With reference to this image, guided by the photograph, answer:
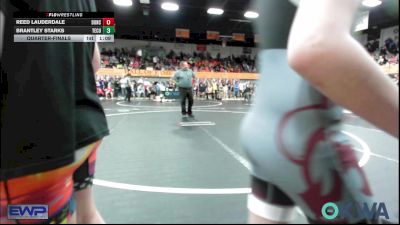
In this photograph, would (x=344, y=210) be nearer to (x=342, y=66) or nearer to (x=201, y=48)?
(x=342, y=66)

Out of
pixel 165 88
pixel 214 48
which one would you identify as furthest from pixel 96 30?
pixel 214 48

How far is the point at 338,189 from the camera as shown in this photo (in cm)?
39

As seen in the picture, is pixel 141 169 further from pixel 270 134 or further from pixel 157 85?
pixel 157 85

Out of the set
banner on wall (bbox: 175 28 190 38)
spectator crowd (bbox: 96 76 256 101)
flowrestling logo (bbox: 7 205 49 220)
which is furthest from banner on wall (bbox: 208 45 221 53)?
flowrestling logo (bbox: 7 205 49 220)

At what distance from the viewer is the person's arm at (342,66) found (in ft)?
0.99

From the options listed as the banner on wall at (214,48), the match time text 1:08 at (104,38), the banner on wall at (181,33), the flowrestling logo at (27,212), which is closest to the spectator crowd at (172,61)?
the banner on wall at (214,48)

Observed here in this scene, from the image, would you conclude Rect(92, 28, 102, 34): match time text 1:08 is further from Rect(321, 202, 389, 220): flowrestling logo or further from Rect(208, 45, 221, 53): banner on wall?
Rect(208, 45, 221, 53): banner on wall

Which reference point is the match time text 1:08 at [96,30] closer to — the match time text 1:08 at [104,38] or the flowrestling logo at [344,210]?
the match time text 1:08 at [104,38]

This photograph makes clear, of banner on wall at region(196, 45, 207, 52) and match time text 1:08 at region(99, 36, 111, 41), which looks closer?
match time text 1:08 at region(99, 36, 111, 41)
